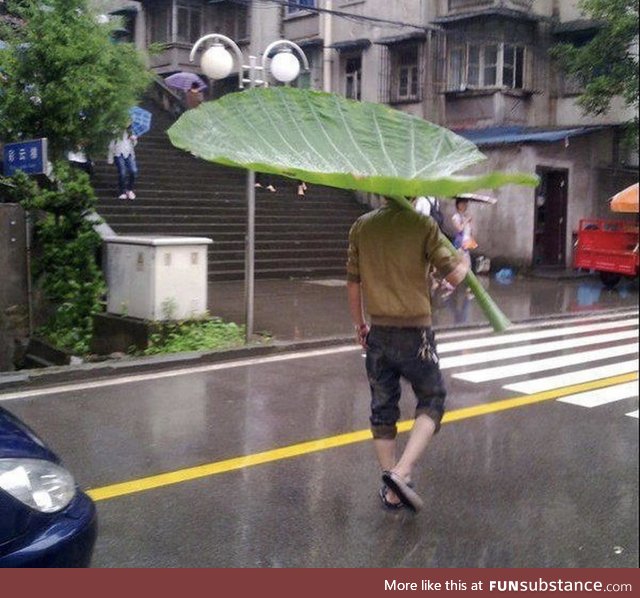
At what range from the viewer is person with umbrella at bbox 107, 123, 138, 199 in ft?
12.3

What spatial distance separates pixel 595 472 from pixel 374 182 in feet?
11.9

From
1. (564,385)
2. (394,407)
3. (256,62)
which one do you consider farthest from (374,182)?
(564,385)

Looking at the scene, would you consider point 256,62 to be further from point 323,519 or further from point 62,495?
point 323,519

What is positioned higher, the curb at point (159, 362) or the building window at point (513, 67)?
the building window at point (513, 67)

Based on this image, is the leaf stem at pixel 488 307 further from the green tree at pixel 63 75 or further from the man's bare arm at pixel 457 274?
the green tree at pixel 63 75

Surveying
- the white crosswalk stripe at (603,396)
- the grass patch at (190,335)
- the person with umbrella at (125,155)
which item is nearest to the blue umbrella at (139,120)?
the person with umbrella at (125,155)

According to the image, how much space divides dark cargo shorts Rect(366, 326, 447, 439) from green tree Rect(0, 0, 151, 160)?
1.41 meters

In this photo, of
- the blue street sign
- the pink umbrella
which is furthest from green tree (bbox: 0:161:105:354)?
the pink umbrella

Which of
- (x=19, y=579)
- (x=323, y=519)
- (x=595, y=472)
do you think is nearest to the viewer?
(x=19, y=579)

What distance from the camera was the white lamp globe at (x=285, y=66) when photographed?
2.80m

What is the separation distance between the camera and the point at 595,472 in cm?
506

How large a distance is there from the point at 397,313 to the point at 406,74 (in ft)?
2.89

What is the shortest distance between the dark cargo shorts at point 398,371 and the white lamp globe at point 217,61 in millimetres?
1186

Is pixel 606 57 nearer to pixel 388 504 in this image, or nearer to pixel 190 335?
pixel 388 504
